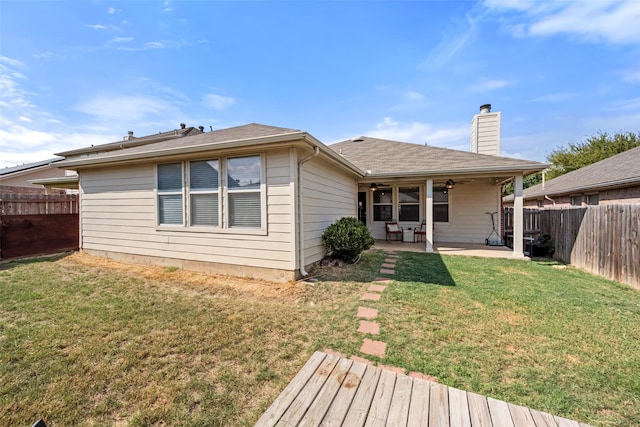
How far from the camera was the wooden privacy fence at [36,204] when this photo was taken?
6355 mm

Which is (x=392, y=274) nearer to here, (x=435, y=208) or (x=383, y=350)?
(x=383, y=350)

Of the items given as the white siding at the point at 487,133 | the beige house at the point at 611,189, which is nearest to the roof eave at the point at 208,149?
the white siding at the point at 487,133

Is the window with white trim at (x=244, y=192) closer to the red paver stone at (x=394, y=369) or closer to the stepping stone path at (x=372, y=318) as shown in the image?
the stepping stone path at (x=372, y=318)

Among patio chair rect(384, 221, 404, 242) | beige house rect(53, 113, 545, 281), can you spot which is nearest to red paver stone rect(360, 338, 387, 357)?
beige house rect(53, 113, 545, 281)

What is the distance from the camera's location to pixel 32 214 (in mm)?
6891

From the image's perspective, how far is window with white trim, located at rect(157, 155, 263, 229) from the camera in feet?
15.7

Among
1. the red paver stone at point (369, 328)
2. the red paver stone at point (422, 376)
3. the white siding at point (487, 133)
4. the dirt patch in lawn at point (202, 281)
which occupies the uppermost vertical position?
the white siding at point (487, 133)

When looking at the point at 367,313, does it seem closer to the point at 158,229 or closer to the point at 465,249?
the point at 158,229

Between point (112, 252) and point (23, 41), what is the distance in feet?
19.2

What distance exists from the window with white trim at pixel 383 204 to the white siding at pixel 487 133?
375 cm

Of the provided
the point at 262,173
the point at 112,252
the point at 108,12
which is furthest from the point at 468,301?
the point at 108,12

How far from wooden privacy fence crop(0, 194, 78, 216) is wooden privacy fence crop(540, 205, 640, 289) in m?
13.8

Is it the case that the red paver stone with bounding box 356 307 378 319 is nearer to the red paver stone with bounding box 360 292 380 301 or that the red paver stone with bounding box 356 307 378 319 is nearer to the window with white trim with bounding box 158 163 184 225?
the red paver stone with bounding box 360 292 380 301

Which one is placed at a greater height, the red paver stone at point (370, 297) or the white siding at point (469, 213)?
the white siding at point (469, 213)
